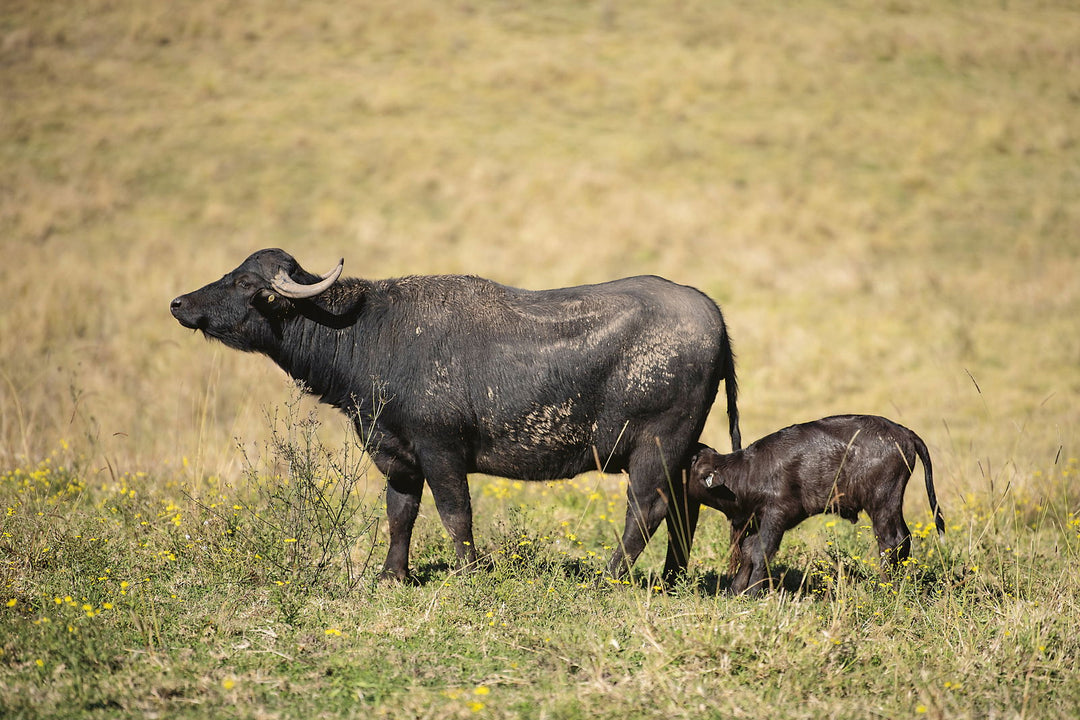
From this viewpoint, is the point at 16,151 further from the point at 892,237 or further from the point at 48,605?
the point at 48,605

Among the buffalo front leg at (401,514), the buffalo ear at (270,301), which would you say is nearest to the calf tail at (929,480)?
the buffalo front leg at (401,514)

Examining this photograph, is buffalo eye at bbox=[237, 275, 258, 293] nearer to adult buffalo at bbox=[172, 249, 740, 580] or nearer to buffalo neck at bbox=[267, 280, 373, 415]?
adult buffalo at bbox=[172, 249, 740, 580]

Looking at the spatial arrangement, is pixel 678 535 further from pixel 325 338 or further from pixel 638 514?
pixel 325 338

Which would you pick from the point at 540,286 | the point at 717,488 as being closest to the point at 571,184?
the point at 540,286

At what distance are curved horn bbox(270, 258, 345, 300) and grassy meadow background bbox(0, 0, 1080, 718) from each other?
2.94 feet

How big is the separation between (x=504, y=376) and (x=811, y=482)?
233 centimetres

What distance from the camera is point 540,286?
20703 millimetres

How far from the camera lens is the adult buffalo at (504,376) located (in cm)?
728

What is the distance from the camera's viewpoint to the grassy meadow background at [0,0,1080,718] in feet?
18.7

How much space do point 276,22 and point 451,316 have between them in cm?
3193

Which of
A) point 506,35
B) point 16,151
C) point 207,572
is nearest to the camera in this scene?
point 207,572

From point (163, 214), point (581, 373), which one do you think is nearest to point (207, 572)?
point (581, 373)

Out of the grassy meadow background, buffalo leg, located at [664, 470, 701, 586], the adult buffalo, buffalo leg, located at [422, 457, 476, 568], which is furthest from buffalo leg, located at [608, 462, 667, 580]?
buffalo leg, located at [422, 457, 476, 568]

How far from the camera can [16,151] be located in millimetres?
26891
